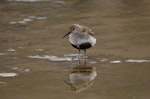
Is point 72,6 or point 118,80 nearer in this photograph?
point 118,80

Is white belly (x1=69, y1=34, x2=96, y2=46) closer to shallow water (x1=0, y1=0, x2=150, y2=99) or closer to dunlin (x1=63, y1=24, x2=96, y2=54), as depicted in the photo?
dunlin (x1=63, y1=24, x2=96, y2=54)

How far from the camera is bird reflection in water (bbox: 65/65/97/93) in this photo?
1025cm

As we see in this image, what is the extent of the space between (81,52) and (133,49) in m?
1.13

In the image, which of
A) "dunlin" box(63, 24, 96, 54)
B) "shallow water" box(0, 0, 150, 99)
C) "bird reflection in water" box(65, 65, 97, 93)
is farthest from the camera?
"dunlin" box(63, 24, 96, 54)

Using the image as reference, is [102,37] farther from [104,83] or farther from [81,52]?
[104,83]

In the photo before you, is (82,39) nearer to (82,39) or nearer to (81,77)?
(82,39)

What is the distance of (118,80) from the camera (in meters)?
10.5

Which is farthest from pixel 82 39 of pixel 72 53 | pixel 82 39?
pixel 72 53

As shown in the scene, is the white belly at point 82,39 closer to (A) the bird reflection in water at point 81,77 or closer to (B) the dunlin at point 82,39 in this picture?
(B) the dunlin at point 82,39

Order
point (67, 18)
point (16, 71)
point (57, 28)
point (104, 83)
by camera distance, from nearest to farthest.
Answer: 1. point (104, 83)
2. point (16, 71)
3. point (57, 28)
4. point (67, 18)

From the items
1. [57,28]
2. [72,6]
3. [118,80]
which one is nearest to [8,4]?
[72,6]

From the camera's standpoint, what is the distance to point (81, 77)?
35.8 ft

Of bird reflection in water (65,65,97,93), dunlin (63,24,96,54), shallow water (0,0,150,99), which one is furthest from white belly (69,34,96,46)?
bird reflection in water (65,65,97,93)

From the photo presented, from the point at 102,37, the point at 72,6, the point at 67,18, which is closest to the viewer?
the point at 102,37
